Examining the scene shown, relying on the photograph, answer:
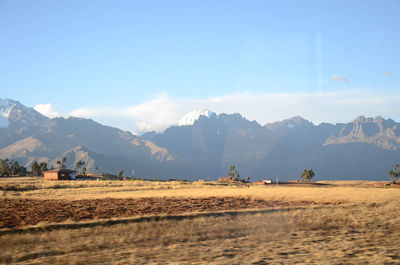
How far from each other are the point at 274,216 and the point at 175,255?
42.6ft

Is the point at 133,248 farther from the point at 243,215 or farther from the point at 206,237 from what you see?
the point at 243,215

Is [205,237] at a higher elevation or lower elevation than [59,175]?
lower

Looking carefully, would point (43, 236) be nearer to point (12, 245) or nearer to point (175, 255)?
point (12, 245)

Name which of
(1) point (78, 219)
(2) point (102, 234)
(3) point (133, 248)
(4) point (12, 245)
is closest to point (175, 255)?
(3) point (133, 248)

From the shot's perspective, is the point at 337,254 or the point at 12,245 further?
the point at 12,245

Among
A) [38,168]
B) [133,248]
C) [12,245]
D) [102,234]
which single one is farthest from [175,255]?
[38,168]

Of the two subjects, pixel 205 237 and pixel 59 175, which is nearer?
pixel 205 237

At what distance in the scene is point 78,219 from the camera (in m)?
25.2

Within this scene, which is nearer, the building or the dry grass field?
the dry grass field

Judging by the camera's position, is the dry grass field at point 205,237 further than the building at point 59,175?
No

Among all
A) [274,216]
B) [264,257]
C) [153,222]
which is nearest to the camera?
[264,257]

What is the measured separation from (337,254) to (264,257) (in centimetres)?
314

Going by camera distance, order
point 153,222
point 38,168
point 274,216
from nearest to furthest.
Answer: point 153,222
point 274,216
point 38,168

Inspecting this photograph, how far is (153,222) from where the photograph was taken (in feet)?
78.3
